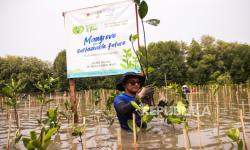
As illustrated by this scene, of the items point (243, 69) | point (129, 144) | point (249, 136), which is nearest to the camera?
point (129, 144)

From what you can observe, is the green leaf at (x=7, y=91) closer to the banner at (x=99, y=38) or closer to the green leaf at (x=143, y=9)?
the banner at (x=99, y=38)

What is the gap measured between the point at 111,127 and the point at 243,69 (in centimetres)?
3161

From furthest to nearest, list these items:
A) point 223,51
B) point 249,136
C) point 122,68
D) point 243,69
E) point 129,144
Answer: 1. point 223,51
2. point 243,69
3. point 122,68
4. point 249,136
5. point 129,144

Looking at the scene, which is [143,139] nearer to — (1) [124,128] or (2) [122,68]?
(1) [124,128]

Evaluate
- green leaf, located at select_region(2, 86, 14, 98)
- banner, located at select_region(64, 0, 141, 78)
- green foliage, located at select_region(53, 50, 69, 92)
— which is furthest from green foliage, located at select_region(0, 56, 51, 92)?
green leaf, located at select_region(2, 86, 14, 98)

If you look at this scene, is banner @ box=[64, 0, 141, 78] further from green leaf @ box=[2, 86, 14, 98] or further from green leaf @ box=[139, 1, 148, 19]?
green leaf @ box=[139, 1, 148, 19]

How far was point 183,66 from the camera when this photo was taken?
38.5 metres

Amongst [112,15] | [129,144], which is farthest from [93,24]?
[129,144]

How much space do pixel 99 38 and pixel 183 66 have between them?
32609mm

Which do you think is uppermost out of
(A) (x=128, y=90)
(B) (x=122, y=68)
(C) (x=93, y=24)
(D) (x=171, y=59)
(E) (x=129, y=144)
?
(D) (x=171, y=59)

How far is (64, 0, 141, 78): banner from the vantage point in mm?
6438

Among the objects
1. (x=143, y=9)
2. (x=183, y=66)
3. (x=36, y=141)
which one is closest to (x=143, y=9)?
(x=143, y=9)

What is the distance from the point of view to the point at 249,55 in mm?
36906

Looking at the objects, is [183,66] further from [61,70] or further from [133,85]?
[133,85]
